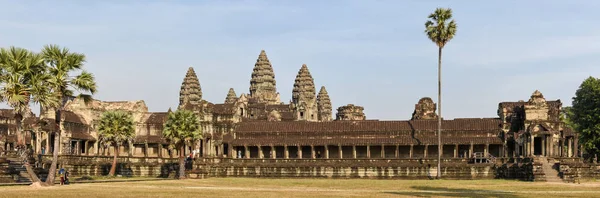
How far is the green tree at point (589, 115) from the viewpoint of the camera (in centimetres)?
9169

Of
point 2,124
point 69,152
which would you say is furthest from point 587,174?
Answer: point 2,124

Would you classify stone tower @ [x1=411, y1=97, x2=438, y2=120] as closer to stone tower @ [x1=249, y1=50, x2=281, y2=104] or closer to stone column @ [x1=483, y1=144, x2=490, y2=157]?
stone column @ [x1=483, y1=144, x2=490, y2=157]

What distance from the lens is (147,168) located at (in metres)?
84.1

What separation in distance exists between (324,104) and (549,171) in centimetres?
11904

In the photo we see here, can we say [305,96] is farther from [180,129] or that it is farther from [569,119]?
[180,129]

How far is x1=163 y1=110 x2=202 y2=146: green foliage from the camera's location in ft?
250

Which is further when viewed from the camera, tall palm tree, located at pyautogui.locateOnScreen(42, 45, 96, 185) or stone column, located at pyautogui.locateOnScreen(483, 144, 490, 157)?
stone column, located at pyautogui.locateOnScreen(483, 144, 490, 157)

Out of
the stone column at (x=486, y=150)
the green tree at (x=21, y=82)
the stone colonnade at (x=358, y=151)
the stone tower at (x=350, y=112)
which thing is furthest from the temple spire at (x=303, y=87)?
the green tree at (x=21, y=82)

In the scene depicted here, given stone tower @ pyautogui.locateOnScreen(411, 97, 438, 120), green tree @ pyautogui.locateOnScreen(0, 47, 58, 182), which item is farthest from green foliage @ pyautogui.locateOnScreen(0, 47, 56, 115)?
stone tower @ pyautogui.locateOnScreen(411, 97, 438, 120)

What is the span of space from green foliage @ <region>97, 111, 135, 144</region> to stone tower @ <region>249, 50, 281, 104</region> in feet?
295

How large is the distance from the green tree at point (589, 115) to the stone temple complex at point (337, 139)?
2187 millimetres

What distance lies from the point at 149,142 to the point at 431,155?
106ft

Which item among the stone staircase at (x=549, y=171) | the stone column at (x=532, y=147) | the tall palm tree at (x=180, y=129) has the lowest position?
the stone staircase at (x=549, y=171)

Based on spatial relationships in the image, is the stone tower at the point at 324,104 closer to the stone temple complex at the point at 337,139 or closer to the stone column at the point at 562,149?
the stone temple complex at the point at 337,139
